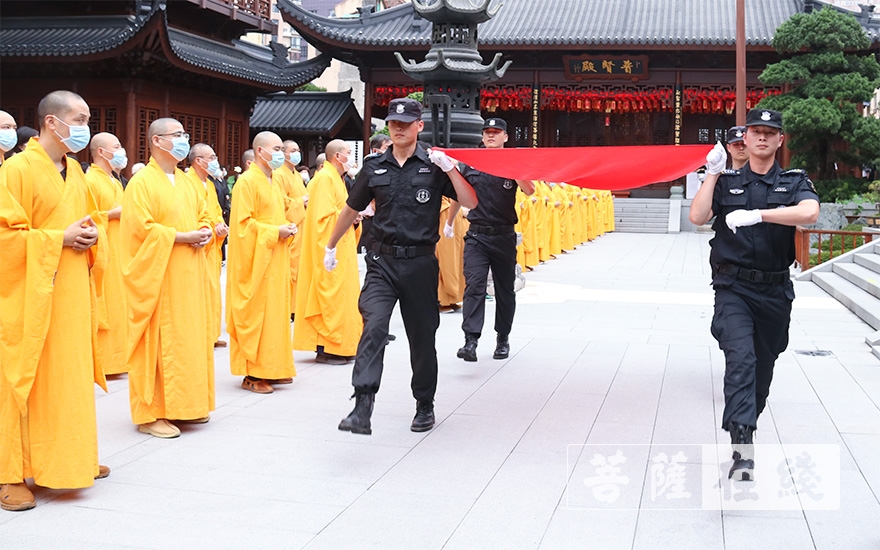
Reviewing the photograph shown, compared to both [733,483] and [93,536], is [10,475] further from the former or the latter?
[733,483]

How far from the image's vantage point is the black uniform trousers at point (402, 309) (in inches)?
215

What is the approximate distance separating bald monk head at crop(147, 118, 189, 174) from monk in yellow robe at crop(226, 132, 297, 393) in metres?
1.17

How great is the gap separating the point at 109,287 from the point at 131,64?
11.9 metres

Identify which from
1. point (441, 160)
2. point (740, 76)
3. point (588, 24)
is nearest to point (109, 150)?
point (441, 160)

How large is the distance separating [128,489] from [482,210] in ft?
13.2

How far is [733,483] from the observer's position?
480 centimetres

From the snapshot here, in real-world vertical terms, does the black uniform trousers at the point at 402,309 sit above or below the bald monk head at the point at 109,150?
below

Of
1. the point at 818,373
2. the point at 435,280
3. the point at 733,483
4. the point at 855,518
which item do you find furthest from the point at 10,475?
the point at 818,373

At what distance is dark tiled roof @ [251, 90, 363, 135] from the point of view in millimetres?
26297

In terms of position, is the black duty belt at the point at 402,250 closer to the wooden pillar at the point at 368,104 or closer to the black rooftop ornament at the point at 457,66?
the black rooftop ornament at the point at 457,66

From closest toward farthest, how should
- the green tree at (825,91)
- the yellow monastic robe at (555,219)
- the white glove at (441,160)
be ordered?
the white glove at (441,160) → the yellow monastic robe at (555,219) → the green tree at (825,91)

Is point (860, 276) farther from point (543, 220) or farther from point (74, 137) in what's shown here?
point (74, 137)

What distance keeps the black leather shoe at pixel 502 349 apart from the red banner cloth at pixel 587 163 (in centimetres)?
219

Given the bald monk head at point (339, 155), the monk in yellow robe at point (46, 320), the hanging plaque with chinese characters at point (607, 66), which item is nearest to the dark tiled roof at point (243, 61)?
the hanging plaque with chinese characters at point (607, 66)
